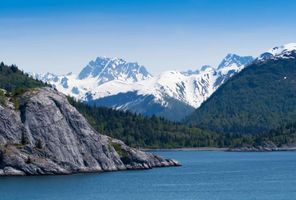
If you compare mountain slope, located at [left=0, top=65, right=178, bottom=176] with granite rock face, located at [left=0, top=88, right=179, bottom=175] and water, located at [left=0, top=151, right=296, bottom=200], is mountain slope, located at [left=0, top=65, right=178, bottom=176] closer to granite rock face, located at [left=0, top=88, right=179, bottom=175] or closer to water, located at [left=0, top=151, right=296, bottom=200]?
granite rock face, located at [left=0, top=88, right=179, bottom=175]

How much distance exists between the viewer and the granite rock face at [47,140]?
156 metres

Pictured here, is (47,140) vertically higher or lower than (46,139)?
lower

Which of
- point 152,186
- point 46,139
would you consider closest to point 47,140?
point 46,139

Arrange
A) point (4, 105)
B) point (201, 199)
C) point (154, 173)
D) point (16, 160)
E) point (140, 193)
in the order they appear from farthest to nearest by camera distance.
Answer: point (154, 173) → point (4, 105) → point (16, 160) → point (140, 193) → point (201, 199)

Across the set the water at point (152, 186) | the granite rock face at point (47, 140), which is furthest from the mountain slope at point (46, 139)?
the water at point (152, 186)

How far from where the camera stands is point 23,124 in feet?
534

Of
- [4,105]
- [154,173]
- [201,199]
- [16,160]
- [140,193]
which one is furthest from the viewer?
[154,173]

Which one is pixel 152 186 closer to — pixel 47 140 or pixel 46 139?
pixel 47 140

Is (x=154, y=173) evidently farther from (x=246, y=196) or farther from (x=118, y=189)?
(x=246, y=196)

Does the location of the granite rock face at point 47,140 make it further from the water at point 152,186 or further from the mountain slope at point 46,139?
the water at point 152,186

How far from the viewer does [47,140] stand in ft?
531

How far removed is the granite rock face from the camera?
510 feet

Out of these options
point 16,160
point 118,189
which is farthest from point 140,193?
point 16,160

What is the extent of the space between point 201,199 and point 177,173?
59853 mm
